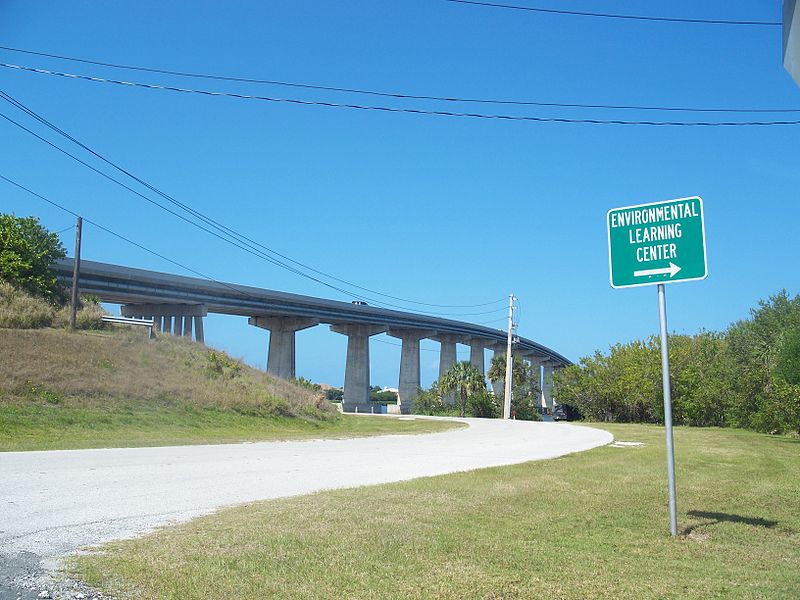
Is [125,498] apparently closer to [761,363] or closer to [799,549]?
[799,549]

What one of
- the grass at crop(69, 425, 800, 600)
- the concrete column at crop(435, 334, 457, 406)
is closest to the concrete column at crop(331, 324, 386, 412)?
the concrete column at crop(435, 334, 457, 406)

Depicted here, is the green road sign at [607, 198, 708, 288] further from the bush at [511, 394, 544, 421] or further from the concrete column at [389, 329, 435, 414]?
the concrete column at [389, 329, 435, 414]

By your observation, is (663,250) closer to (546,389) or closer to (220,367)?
(220,367)

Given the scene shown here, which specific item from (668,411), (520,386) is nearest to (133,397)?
(668,411)

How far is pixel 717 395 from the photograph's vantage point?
193 ft

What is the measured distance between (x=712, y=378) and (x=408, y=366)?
4869cm

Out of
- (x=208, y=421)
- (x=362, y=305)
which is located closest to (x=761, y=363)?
(x=208, y=421)

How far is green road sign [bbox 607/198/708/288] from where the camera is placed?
8477mm

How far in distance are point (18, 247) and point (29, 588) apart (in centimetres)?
4715

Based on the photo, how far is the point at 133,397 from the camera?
33.8 metres

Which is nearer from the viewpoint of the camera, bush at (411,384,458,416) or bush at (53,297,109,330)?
bush at (53,297,109,330)

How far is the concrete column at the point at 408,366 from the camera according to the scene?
9944 cm

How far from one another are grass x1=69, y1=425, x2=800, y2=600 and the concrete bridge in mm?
50874

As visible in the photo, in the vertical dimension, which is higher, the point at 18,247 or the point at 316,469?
the point at 18,247
